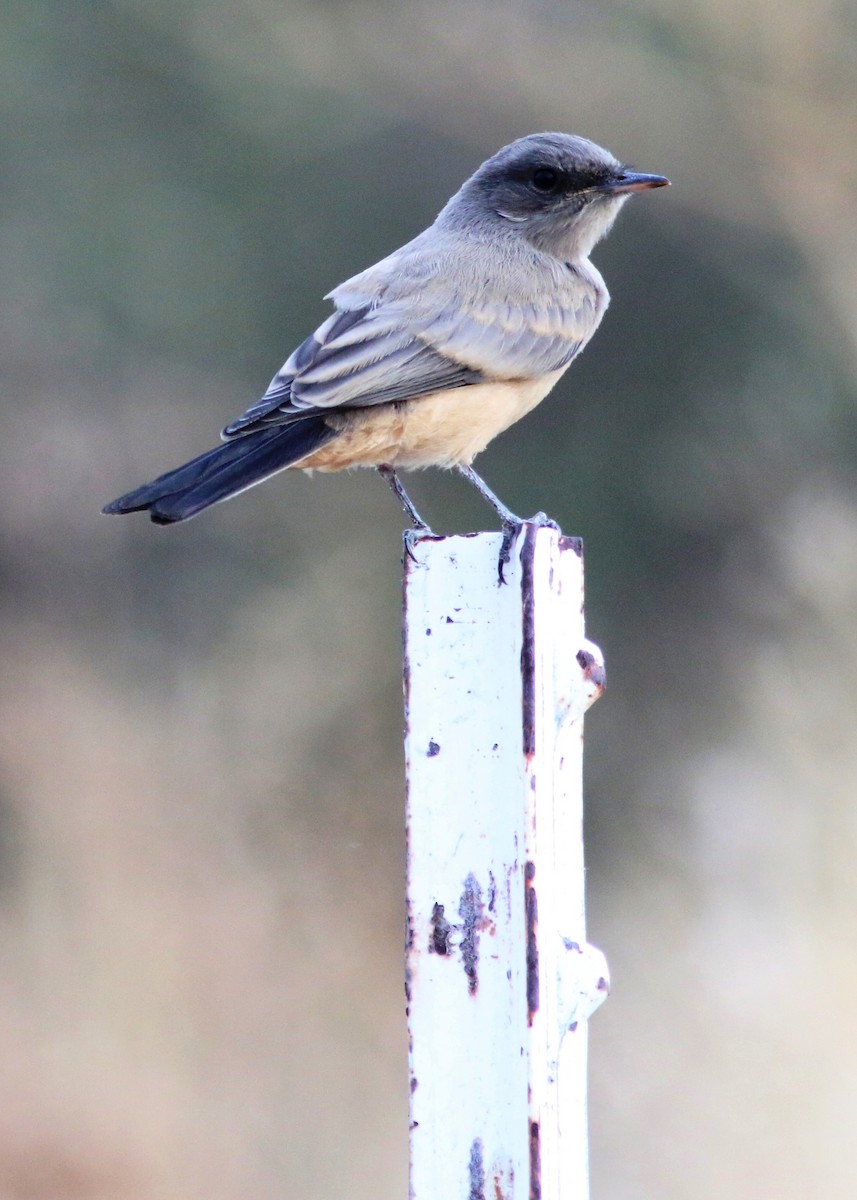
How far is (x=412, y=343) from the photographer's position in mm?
3773

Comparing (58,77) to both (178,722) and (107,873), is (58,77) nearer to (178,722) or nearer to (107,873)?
(178,722)

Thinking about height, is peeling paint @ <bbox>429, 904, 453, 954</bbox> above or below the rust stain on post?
above

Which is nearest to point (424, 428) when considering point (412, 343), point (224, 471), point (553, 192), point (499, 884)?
point (412, 343)

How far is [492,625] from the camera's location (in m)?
2.17

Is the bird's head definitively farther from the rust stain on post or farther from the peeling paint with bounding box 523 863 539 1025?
the rust stain on post

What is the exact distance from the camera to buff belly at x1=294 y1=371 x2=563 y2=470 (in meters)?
3.62

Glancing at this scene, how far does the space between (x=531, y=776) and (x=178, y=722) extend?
507cm

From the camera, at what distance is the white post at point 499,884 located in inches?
79.4

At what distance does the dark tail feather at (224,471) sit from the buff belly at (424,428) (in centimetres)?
10

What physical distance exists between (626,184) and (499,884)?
294cm

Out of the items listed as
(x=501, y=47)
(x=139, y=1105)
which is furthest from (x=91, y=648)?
(x=501, y=47)

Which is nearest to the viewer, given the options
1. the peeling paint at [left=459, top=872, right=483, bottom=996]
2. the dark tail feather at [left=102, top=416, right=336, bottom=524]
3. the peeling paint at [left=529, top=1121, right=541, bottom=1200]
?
the peeling paint at [left=529, top=1121, right=541, bottom=1200]

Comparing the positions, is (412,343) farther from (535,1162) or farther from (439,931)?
(535,1162)

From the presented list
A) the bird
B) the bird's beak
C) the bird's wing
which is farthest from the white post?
the bird's beak
